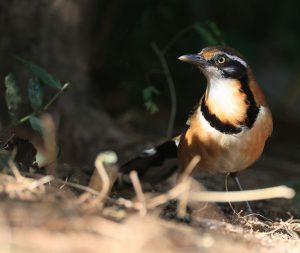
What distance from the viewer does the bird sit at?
5406 millimetres

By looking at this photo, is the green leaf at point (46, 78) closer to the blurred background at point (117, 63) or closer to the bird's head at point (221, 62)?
the blurred background at point (117, 63)

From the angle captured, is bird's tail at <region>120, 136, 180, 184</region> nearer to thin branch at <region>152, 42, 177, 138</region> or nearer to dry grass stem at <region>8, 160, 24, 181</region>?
thin branch at <region>152, 42, 177, 138</region>

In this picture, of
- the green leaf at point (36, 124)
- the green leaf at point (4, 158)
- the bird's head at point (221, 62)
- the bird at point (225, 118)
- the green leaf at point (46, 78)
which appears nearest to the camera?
the green leaf at point (4, 158)

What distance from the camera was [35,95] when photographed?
500 cm

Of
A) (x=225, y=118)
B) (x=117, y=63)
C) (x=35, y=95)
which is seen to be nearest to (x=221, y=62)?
(x=225, y=118)

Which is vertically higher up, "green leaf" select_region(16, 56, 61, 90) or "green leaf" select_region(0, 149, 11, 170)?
"green leaf" select_region(16, 56, 61, 90)

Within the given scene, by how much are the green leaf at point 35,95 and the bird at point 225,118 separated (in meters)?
1.19

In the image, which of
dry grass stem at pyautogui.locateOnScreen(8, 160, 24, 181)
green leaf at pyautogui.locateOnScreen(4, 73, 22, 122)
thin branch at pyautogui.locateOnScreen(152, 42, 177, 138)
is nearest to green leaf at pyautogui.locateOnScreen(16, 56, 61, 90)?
green leaf at pyautogui.locateOnScreen(4, 73, 22, 122)

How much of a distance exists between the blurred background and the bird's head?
713mm

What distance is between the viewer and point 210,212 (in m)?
5.20

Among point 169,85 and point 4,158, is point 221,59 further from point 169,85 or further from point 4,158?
point 4,158

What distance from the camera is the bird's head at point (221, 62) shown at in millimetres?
5551

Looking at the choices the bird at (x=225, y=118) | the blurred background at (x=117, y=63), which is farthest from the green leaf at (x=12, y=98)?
the bird at (x=225, y=118)

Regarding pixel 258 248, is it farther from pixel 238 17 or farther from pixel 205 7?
pixel 238 17
